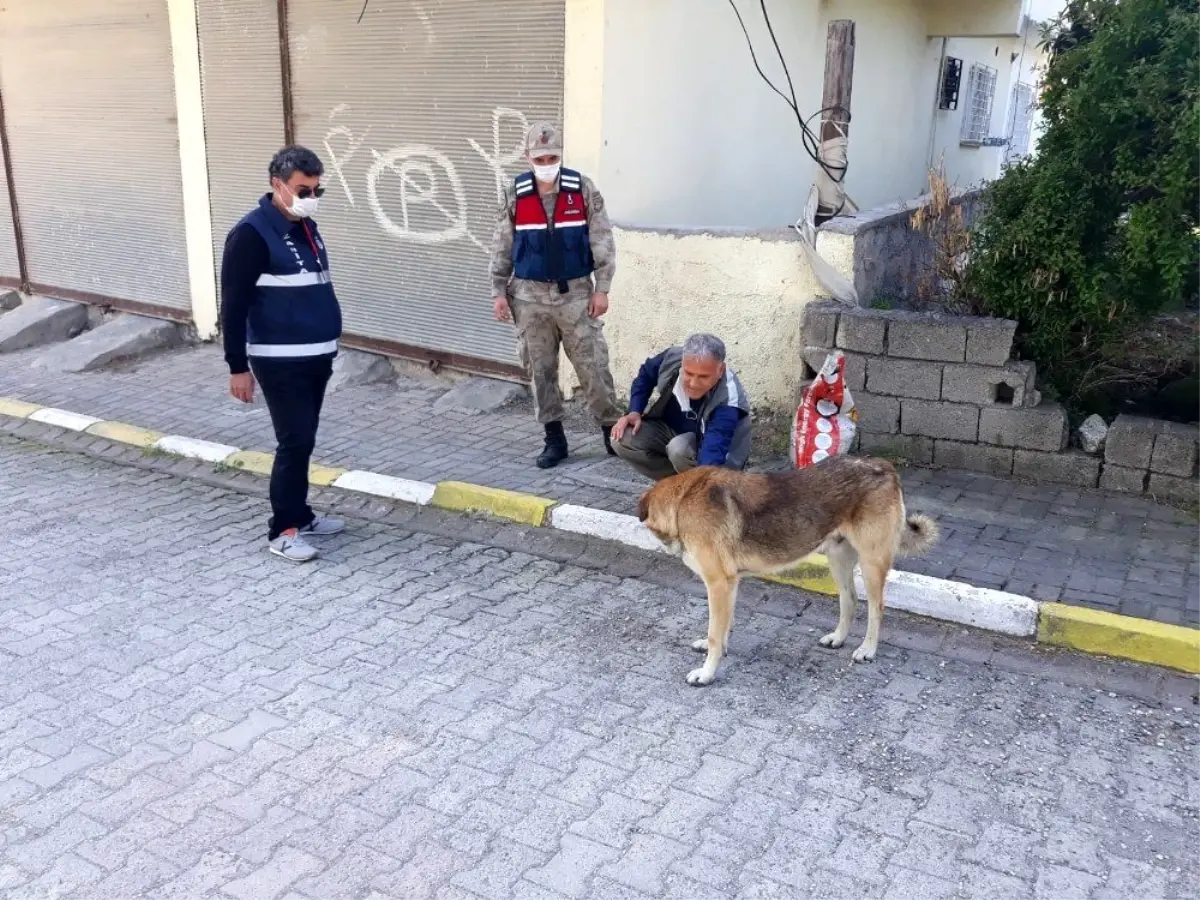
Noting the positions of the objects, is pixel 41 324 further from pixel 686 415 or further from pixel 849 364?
pixel 849 364

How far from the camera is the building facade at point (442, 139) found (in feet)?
22.5

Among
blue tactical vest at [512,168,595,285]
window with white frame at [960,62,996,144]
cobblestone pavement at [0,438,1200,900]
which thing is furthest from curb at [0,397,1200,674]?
window with white frame at [960,62,996,144]

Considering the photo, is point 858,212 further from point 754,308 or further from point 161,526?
point 161,526

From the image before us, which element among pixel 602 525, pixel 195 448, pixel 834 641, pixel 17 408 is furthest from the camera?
pixel 17 408

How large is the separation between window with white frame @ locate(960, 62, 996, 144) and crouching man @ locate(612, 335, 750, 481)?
9426mm

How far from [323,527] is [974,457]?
12.5 feet

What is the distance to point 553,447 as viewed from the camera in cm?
637

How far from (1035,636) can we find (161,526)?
4605 mm

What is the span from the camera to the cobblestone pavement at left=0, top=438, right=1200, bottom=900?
299cm

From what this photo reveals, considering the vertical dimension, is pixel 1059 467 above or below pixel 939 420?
below

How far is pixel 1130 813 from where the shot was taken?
10.6ft

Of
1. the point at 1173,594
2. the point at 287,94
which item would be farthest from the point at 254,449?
the point at 1173,594

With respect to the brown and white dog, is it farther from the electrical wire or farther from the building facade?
the electrical wire

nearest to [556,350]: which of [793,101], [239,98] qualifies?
[793,101]
